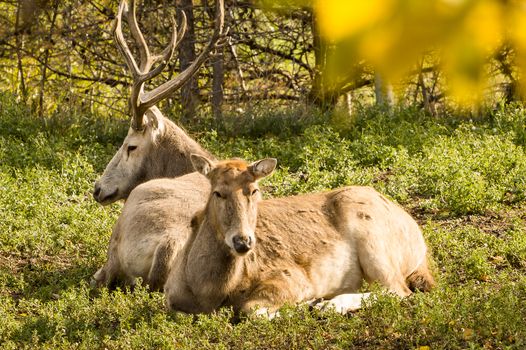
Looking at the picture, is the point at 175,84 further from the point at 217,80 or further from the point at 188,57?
the point at 217,80

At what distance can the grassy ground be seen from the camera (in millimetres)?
5926

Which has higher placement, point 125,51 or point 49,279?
point 125,51

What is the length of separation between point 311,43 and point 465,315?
10.7 meters

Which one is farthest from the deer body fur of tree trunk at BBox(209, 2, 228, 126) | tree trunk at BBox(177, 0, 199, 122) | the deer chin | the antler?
tree trunk at BBox(209, 2, 228, 126)

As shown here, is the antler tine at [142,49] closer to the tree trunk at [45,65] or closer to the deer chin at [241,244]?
the tree trunk at [45,65]

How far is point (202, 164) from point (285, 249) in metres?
0.92

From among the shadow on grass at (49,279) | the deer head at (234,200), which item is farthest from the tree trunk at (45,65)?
the deer head at (234,200)

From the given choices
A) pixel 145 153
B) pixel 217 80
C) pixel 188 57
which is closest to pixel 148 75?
pixel 145 153

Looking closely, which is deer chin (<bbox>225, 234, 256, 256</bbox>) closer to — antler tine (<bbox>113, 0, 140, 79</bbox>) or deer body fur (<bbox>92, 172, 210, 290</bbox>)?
deer body fur (<bbox>92, 172, 210, 290</bbox>)

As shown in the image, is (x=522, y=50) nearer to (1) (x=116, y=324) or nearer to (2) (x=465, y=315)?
(2) (x=465, y=315)

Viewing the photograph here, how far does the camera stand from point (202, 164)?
7.33m

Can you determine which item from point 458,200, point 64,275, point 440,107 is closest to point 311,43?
point 440,107

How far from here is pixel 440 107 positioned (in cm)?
1452

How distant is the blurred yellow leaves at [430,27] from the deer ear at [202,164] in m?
5.99
